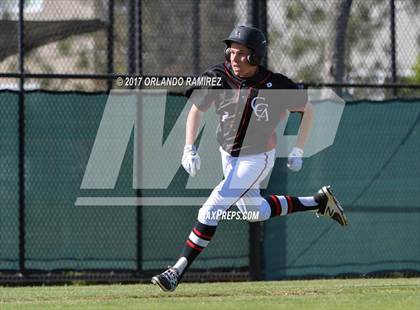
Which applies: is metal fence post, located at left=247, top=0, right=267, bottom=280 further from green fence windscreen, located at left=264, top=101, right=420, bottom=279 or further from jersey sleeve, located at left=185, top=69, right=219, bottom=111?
jersey sleeve, located at left=185, top=69, right=219, bottom=111

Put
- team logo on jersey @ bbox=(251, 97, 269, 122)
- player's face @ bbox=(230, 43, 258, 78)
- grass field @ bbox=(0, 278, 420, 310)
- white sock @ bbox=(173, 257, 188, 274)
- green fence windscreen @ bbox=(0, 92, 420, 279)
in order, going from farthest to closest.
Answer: green fence windscreen @ bbox=(0, 92, 420, 279) → team logo on jersey @ bbox=(251, 97, 269, 122) → player's face @ bbox=(230, 43, 258, 78) → white sock @ bbox=(173, 257, 188, 274) → grass field @ bbox=(0, 278, 420, 310)

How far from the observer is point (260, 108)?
8.74m

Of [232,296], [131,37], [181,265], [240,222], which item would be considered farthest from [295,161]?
[131,37]

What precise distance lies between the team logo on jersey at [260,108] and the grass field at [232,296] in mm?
1552

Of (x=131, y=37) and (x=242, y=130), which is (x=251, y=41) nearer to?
(x=242, y=130)

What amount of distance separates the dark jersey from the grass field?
131 centimetres

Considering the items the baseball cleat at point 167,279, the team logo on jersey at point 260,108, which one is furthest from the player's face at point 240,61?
the baseball cleat at point 167,279

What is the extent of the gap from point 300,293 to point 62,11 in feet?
19.4

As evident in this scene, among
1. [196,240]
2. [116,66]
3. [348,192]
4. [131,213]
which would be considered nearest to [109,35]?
[116,66]

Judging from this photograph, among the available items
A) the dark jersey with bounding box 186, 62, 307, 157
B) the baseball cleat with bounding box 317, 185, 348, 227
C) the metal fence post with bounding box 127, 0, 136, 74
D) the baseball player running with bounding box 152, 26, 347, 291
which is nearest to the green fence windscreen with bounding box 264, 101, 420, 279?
the baseball cleat with bounding box 317, 185, 348, 227

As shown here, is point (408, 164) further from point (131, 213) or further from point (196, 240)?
point (196, 240)

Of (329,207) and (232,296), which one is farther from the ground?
(329,207)

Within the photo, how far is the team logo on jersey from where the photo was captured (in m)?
8.72

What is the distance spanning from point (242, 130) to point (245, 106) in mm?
225
